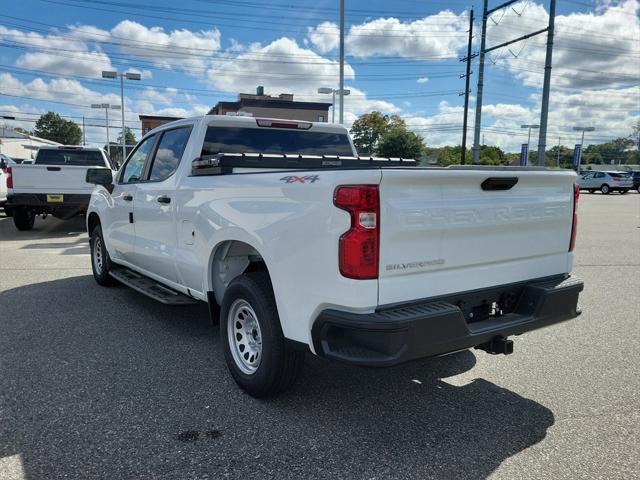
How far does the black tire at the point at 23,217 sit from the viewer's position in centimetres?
1234

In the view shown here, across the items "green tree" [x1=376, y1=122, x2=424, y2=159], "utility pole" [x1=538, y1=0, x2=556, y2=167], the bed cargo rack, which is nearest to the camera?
the bed cargo rack

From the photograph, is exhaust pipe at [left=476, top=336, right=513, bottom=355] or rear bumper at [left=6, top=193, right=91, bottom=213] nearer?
exhaust pipe at [left=476, top=336, right=513, bottom=355]

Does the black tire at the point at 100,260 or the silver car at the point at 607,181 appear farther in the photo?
the silver car at the point at 607,181

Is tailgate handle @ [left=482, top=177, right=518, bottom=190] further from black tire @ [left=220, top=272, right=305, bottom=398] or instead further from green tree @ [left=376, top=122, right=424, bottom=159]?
green tree @ [left=376, top=122, right=424, bottom=159]

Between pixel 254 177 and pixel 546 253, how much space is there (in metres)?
2.06

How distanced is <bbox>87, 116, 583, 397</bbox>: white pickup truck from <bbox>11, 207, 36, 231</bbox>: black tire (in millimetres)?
9593

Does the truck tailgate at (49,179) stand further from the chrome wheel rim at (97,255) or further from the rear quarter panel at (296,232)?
the rear quarter panel at (296,232)

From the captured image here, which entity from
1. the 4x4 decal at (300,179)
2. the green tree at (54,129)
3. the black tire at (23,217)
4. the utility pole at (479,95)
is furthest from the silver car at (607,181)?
the green tree at (54,129)

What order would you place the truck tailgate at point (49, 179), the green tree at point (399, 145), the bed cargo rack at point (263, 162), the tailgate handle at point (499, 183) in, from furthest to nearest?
the green tree at point (399, 145) < the truck tailgate at point (49, 179) < the bed cargo rack at point (263, 162) < the tailgate handle at point (499, 183)

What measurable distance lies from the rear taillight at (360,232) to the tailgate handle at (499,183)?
833mm

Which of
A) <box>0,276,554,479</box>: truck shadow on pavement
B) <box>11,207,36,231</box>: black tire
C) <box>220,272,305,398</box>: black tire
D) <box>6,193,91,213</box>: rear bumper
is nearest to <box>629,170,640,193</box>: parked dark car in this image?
<box>6,193,91,213</box>: rear bumper

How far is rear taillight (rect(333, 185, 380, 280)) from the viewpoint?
2660 millimetres

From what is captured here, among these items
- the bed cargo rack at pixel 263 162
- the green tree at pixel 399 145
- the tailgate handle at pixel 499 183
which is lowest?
the tailgate handle at pixel 499 183

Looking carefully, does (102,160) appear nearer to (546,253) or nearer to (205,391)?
(205,391)
